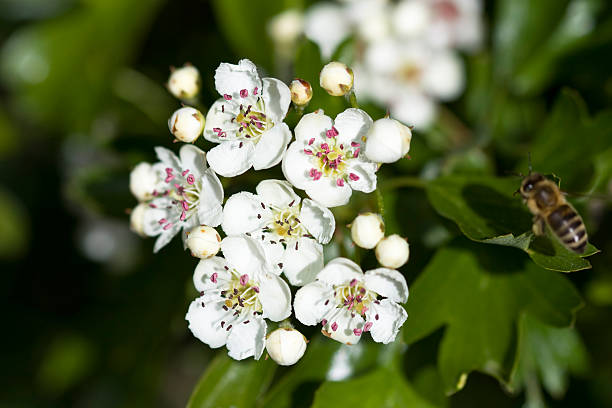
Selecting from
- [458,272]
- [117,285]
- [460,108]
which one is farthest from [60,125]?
[458,272]

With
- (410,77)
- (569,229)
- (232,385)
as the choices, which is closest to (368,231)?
(569,229)

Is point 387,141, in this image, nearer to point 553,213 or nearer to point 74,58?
point 553,213

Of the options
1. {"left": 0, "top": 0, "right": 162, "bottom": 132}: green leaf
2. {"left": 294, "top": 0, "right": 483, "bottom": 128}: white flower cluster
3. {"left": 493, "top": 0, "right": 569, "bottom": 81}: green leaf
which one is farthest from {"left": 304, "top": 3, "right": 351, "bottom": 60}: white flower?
{"left": 0, "top": 0, "right": 162, "bottom": 132}: green leaf

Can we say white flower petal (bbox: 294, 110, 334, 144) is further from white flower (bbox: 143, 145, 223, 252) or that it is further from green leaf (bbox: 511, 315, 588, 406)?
green leaf (bbox: 511, 315, 588, 406)

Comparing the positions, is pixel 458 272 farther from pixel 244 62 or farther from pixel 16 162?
pixel 16 162

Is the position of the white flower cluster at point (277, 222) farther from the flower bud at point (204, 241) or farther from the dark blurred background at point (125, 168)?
the dark blurred background at point (125, 168)

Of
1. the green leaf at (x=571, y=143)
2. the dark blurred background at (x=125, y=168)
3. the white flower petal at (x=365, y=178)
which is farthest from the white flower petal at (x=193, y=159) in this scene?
the green leaf at (x=571, y=143)
